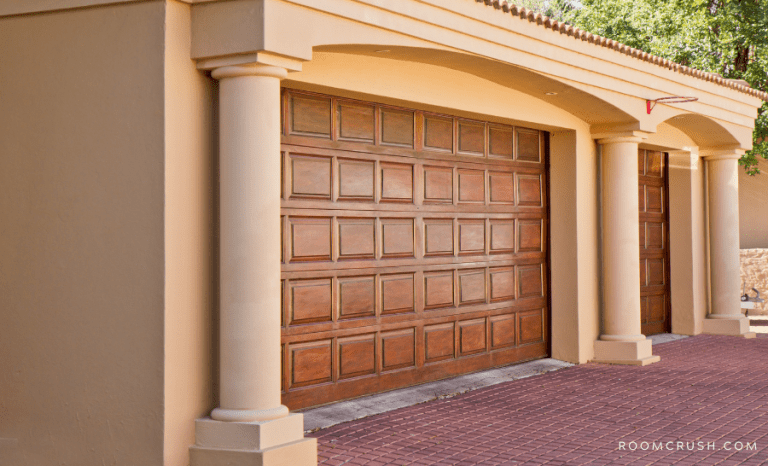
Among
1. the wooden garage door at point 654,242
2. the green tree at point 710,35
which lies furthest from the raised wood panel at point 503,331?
the green tree at point 710,35

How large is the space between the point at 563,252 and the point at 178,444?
256 inches

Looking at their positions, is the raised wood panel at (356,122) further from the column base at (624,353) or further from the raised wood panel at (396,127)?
the column base at (624,353)

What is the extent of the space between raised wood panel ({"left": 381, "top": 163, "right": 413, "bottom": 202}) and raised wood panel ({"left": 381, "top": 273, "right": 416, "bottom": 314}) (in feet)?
2.65

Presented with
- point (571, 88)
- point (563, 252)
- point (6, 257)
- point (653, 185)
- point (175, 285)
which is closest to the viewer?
point (175, 285)

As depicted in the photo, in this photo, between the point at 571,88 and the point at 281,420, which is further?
the point at 571,88

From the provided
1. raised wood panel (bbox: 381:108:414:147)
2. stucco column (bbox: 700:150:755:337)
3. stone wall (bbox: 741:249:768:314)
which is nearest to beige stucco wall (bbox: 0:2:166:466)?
raised wood panel (bbox: 381:108:414:147)

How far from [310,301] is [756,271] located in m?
13.1

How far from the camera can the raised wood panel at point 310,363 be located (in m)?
7.73

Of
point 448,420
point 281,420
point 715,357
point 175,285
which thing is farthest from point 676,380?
point 175,285

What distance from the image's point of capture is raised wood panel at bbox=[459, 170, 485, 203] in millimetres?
9773

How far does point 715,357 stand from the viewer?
38.6ft

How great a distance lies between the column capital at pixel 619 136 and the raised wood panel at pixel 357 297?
437 centimetres

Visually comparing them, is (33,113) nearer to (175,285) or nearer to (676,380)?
(175,285)

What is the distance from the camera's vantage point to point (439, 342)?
9.40 m
